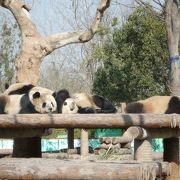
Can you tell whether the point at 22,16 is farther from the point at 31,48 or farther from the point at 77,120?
the point at 77,120

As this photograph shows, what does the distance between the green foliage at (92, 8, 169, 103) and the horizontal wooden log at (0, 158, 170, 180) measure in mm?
14238

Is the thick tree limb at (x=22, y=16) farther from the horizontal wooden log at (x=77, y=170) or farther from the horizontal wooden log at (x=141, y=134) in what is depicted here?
the horizontal wooden log at (x=77, y=170)

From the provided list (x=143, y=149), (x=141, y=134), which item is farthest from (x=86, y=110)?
(x=141, y=134)

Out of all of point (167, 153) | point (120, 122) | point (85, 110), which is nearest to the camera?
point (120, 122)

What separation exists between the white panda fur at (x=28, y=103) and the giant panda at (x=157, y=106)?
772 millimetres

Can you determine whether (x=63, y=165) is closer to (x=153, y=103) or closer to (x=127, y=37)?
(x=153, y=103)

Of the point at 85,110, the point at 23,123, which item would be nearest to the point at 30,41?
the point at 85,110

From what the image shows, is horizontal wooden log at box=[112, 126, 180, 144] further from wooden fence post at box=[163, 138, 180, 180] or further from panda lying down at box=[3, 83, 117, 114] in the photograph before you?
panda lying down at box=[3, 83, 117, 114]

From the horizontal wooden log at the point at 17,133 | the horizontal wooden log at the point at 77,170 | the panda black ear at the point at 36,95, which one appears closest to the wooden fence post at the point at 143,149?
the horizontal wooden log at the point at 77,170

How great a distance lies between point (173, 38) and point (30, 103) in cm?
569

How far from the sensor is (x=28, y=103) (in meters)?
4.75

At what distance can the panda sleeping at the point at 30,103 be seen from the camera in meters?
4.63

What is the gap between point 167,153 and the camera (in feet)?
18.0

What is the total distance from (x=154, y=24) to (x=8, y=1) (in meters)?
11.7
